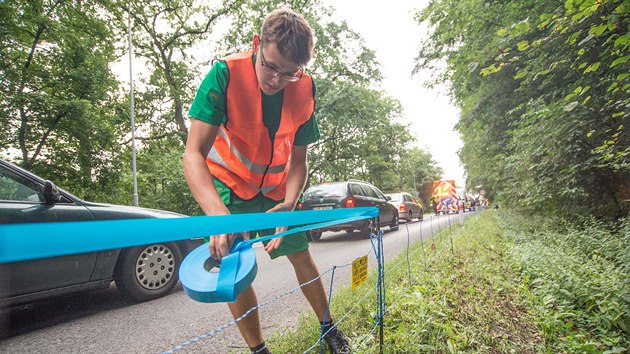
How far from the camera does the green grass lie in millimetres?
2248

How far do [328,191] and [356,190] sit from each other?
2.83 feet

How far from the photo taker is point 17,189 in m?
2.48

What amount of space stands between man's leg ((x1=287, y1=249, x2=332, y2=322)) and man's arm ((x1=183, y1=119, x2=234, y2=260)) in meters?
0.76

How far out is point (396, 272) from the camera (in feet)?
13.6

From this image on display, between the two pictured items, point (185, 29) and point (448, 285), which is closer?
point (448, 285)

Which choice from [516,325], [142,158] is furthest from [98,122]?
[516,325]

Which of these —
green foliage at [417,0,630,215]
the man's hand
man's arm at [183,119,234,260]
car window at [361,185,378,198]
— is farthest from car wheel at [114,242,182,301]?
car window at [361,185,378,198]

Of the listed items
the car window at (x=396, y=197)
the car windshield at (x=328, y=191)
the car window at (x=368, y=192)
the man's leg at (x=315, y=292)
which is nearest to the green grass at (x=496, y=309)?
the man's leg at (x=315, y=292)

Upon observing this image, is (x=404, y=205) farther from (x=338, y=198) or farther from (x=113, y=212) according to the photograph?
(x=113, y=212)

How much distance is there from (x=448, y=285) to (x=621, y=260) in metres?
2.36

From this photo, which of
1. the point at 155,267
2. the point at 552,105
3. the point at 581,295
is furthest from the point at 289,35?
the point at 552,105

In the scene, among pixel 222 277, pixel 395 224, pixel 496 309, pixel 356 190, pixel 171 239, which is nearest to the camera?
pixel 171 239

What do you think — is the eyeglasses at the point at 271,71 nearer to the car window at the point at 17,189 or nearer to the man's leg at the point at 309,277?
the man's leg at the point at 309,277

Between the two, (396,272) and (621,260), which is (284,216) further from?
(621,260)
